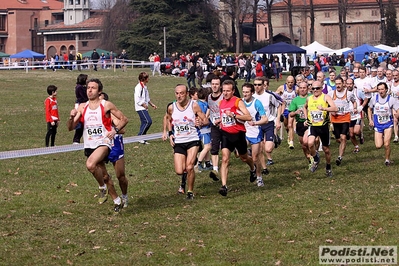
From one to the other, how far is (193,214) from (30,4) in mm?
136098

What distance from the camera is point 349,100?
704 inches

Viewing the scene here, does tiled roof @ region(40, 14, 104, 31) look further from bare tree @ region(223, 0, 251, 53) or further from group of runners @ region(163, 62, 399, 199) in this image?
group of runners @ region(163, 62, 399, 199)

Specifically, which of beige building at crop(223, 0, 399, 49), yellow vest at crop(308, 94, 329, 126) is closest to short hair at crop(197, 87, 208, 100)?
yellow vest at crop(308, 94, 329, 126)

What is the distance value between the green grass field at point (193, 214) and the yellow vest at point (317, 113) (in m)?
1.12

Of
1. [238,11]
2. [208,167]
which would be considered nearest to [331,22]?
[238,11]

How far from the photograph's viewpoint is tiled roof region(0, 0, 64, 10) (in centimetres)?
13825

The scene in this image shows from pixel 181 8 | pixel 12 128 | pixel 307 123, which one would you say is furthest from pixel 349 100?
pixel 181 8

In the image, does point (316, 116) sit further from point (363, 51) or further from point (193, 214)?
point (363, 51)

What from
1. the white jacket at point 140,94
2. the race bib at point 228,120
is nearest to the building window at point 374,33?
the white jacket at point 140,94

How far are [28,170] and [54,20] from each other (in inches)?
4941

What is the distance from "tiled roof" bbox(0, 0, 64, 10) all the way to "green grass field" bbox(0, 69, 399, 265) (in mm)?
124662

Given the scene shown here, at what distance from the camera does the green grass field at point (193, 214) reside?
9.52m

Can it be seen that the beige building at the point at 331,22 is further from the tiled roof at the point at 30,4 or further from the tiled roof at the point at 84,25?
the tiled roof at the point at 30,4

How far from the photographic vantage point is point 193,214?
38.5ft
